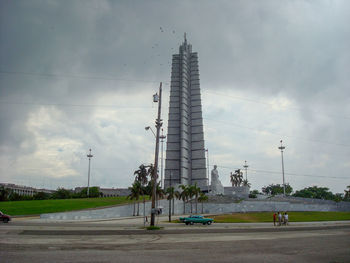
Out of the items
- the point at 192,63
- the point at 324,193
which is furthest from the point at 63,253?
the point at 324,193

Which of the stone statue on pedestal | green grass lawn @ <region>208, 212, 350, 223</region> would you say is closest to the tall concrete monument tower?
the stone statue on pedestal

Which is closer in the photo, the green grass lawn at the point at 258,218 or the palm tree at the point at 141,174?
the green grass lawn at the point at 258,218

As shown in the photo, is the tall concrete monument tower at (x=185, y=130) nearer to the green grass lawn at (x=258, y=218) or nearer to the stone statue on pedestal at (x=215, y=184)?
the stone statue on pedestal at (x=215, y=184)

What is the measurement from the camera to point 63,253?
447 inches

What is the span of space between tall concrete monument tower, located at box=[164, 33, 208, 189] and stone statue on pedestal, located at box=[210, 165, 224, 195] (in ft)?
19.2

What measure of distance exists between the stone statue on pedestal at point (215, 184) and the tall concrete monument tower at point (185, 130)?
19.2 ft

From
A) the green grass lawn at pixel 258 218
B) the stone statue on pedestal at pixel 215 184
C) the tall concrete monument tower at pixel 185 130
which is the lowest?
the green grass lawn at pixel 258 218

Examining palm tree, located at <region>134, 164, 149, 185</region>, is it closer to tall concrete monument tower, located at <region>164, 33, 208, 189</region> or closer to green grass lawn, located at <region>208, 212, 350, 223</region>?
tall concrete monument tower, located at <region>164, 33, 208, 189</region>

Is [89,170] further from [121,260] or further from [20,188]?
[20,188]

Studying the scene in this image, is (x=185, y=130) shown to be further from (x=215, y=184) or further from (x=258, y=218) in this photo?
(x=258, y=218)

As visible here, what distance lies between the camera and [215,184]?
287 ft

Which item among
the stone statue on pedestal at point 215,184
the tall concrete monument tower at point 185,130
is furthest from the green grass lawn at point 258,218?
the tall concrete monument tower at point 185,130

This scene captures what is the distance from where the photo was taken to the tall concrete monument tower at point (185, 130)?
311 ft

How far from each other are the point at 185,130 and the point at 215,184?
68.4 feet
